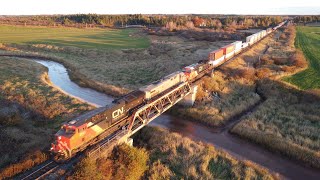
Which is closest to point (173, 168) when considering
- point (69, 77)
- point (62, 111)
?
point (62, 111)

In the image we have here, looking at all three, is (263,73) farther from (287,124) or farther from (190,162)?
(190,162)

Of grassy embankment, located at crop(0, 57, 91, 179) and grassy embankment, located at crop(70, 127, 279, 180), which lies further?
grassy embankment, located at crop(0, 57, 91, 179)

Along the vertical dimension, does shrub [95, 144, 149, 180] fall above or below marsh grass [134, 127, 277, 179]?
above

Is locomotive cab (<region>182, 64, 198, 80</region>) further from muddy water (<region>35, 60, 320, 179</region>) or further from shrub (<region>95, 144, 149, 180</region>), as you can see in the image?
shrub (<region>95, 144, 149, 180</region>)

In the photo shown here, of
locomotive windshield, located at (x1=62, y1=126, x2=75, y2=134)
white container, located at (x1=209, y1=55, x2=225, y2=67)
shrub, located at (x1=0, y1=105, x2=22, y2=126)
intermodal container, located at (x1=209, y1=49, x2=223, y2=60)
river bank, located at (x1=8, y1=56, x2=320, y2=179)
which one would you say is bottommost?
river bank, located at (x1=8, y1=56, x2=320, y2=179)

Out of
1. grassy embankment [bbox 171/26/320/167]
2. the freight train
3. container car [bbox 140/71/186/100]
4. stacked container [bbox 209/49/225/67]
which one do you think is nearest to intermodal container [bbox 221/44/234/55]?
stacked container [bbox 209/49/225/67]

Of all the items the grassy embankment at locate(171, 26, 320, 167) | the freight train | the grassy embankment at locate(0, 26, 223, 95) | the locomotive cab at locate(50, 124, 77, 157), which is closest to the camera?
the locomotive cab at locate(50, 124, 77, 157)
